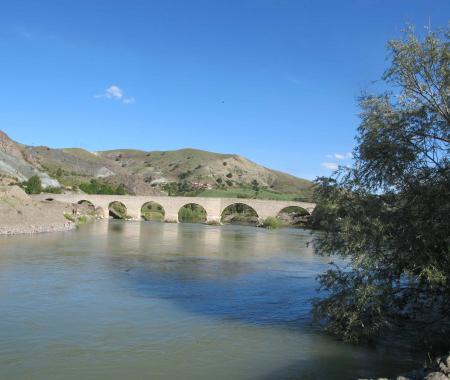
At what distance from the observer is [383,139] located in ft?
35.3

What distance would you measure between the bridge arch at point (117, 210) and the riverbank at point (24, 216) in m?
31.8

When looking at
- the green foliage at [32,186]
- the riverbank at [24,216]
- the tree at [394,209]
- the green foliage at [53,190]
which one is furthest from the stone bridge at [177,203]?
the tree at [394,209]

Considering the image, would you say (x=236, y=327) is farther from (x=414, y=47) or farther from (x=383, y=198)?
(x=414, y=47)

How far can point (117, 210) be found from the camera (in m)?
81.5

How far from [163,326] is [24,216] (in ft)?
100

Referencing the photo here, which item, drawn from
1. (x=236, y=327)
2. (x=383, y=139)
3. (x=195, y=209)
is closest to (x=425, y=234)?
(x=383, y=139)

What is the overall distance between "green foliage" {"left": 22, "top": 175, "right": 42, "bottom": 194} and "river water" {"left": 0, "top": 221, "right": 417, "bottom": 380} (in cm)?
6260

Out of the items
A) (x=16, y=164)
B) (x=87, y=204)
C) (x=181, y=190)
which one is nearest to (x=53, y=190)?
(x=87, y=204)

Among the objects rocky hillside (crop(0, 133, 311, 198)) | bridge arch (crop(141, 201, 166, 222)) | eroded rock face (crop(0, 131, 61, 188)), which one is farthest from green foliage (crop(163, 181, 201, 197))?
eroded rock face (crop(0, 131, 61, 188))

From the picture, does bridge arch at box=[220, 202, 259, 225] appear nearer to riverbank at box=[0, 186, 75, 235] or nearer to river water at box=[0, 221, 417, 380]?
riverbank at box=[0, 186, 75, 235]

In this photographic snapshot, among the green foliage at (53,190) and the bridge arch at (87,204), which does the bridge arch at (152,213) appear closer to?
the bridge arch at (87,204)

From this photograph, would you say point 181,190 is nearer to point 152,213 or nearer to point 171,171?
point 152,213

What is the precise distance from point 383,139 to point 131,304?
28.3 feet

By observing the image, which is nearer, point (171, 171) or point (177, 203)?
point (177, 203)
